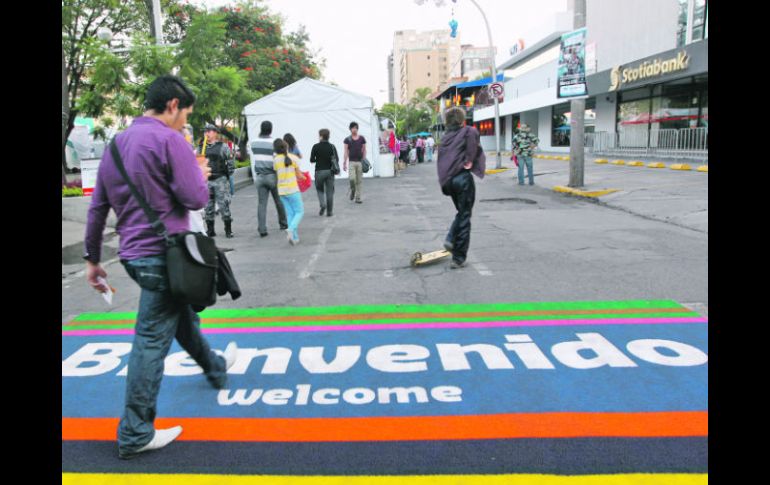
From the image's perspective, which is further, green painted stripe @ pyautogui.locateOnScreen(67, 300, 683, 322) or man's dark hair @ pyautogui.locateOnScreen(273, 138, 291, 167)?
man's dark hair @ pyautogui.locateOnScreen(273, 138, 291, 167)

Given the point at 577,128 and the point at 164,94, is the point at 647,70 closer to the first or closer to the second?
the point at 577,128

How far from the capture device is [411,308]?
535 centimetres

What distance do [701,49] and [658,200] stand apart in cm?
1015

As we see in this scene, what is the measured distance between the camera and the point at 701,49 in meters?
19.2

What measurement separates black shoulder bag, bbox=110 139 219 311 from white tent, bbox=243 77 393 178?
1840cm

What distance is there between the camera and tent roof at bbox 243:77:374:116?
20.7 meters

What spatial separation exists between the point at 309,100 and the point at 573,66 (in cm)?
1003

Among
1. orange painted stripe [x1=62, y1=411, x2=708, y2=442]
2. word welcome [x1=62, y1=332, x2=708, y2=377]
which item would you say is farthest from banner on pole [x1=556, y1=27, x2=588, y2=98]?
orange painted stripe [x1=62, y1=411, x2=708, y2=442]

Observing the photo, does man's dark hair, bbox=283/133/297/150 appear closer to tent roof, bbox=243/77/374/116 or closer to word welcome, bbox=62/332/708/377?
word welcome, bbox=62/332/708/377

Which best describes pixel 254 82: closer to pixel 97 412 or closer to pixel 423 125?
pixel 97 412

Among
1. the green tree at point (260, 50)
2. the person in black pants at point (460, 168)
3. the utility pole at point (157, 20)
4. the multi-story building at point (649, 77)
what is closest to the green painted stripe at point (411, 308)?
the person in black pants at point (460, 168)

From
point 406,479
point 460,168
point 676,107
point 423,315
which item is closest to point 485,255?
point 460,168

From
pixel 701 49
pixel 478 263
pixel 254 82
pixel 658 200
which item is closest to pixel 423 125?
pixel 254 82
